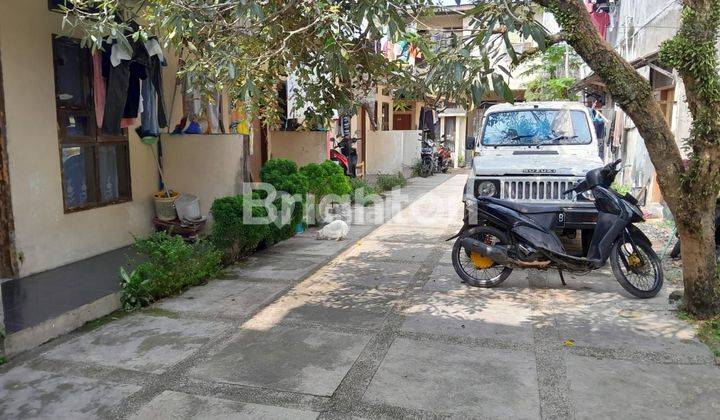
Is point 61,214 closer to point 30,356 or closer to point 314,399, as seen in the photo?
point 30,356

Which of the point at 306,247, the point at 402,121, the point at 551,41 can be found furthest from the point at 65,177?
the point at 402,121

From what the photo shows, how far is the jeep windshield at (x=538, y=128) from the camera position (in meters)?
7.61

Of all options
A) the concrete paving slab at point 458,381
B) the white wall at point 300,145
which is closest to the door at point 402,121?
the white wall at point 300,145

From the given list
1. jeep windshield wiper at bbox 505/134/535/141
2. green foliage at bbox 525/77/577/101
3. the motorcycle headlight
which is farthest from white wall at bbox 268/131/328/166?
green foliage at bbox 525/77/577/101

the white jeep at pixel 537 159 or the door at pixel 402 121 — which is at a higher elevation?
the door at pixel 402 121

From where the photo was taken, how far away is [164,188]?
24.8 feet

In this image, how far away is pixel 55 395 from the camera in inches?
138

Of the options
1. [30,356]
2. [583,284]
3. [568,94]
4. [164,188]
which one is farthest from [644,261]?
[568,94]

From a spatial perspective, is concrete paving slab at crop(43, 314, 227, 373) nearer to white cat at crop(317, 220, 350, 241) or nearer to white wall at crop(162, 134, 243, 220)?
white wall at crop(162, 134, 243, 220)

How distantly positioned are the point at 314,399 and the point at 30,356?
2279mm

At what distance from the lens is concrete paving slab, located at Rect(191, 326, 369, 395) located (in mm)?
3670

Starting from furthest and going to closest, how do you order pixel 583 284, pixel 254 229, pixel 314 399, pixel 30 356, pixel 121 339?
1. pixel 254 229
2. pixel 583 284
3. pixel 121 339
4. pixel 30 356
5. pixel 314 399

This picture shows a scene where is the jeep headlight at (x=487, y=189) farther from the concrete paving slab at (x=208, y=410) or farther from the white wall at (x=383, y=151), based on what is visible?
the white wall at (x=383, y=151)

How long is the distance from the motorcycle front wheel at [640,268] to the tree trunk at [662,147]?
67 centimetres
